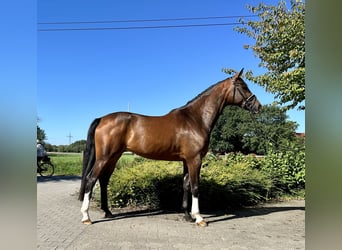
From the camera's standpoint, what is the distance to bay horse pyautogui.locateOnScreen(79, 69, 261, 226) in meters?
5.04

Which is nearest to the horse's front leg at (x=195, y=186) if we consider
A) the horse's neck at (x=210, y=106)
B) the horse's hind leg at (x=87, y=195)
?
the horse's neck at (x=210, y=106)

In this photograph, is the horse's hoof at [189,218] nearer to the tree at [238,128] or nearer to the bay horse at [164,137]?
the bay horse at [164,137]

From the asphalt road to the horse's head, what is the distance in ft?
6.34

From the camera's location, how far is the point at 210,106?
17.8 ft

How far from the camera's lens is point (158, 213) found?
19.7ft

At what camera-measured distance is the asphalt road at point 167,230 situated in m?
3.97

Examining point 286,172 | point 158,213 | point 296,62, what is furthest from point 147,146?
point 286,172

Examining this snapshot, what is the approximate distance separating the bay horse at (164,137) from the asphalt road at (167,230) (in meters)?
0.38

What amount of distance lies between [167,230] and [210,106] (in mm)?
2126

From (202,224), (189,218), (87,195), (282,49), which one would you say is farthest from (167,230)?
(282,49)

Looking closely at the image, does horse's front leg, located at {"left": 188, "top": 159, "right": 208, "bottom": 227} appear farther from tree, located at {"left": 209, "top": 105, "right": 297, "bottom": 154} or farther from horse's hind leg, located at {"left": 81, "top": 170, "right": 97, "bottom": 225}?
tree, located at {"left": 209, "top": 105, "right": 297, "bottom": 154}

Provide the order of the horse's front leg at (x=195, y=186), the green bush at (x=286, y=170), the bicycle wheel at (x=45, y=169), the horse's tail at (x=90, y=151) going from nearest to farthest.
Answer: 1. the horse's front leg at (x=195, y=186)
2. the horse's tail at (x=90, y=151)
3. the green bush at (x=286, y=170)
4. the bicycle wheel at (x=45, y=169)
